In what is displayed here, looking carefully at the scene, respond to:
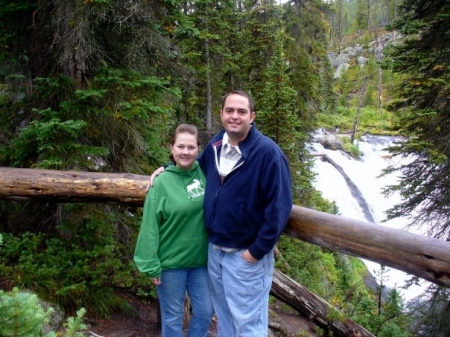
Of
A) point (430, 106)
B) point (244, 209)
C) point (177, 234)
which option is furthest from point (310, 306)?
point (430, 106)

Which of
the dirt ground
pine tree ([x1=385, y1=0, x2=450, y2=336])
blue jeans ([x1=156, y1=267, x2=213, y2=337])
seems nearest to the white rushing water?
pine tree ([x1=385, y1=0, x2=450, y2=336])

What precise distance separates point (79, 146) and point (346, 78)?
212 feet

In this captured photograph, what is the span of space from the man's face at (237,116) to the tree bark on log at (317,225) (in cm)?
94

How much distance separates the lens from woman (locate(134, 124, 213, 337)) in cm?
317

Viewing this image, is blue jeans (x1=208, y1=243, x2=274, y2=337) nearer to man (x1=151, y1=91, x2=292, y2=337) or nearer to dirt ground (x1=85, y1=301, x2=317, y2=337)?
man (x1=151, y1=91, x2=292, y2=337)

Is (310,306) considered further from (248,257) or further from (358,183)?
(358,183)

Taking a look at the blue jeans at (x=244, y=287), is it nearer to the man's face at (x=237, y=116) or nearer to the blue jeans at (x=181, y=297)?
the blue jeans at (x=181, y=297)

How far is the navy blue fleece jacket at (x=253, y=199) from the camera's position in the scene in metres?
2.76

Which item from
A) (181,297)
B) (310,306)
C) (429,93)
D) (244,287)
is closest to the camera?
(244,287)

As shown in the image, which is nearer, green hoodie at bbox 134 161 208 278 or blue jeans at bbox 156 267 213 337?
green hoodie at bbox 134 161 208 278

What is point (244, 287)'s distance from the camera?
9.82ft

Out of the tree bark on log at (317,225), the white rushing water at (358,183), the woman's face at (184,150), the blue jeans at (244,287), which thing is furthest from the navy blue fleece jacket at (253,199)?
the white rushing water at (358,183)

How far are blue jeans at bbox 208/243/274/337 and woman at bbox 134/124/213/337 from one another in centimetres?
22

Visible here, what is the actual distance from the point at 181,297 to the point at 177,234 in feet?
1.97
